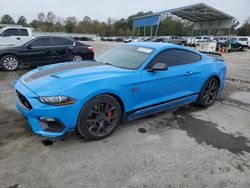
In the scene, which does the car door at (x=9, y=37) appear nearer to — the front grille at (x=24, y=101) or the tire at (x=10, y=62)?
the tire at (x=10, y=62)

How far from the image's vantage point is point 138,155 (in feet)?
10.00

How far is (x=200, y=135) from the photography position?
370 centimetres

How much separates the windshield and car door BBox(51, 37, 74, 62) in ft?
17.6

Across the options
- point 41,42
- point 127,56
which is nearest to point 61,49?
→ point 41,42

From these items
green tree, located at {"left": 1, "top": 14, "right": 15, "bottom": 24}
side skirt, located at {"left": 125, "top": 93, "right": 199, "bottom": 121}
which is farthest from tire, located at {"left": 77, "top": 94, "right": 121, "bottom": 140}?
green tree, located at {"left": 1, "top": 14, "right": 15, "bottom": 24}

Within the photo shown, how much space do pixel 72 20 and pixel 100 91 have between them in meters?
98.5

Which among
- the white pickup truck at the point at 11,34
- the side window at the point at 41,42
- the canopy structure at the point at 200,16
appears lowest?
the side window at the point at 41,42

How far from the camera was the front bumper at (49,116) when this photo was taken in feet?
9.46

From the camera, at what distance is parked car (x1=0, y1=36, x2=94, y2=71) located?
8.51 meters

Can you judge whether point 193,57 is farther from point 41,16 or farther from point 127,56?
point 41,16

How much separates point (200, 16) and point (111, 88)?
1401 inches

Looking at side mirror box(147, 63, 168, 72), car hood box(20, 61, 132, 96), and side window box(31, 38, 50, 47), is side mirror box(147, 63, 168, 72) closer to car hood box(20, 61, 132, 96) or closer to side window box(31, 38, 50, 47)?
car hood box(20, 61, 132, 96)

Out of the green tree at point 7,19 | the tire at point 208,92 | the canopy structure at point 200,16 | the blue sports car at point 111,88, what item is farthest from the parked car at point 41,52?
the green tree at point 7,19

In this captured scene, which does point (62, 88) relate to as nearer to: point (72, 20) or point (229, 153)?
point (229, 153)
